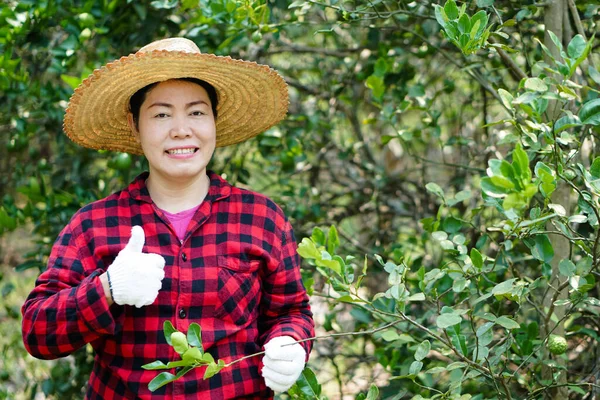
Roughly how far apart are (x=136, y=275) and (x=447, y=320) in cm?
66

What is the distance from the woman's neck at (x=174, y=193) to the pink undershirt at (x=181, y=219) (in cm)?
1

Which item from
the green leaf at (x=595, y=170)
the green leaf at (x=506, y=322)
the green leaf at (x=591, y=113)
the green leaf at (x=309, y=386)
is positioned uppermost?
the green leaf at (x=591, y=113)

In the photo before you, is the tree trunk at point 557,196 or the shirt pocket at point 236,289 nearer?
the shirt pocket at point 236,289

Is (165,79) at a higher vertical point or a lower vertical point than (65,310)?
higher

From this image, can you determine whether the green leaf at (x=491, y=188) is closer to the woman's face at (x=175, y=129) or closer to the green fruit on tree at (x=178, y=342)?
the green fruit on tree at (x=178, y=342)

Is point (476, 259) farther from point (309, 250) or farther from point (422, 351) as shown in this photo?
point (309, 250)

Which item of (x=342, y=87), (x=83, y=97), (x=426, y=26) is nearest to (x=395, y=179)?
(x=342, y=87)

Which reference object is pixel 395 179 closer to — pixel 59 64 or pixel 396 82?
pixel 396 82

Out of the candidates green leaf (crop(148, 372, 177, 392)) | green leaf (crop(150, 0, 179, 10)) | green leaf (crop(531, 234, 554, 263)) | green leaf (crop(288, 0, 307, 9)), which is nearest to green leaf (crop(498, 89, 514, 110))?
green leaf (crop(531, 234, 554, 263))

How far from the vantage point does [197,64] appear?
180cm

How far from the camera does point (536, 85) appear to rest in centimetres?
152

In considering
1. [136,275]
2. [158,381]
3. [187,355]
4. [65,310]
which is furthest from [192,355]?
[65,310]

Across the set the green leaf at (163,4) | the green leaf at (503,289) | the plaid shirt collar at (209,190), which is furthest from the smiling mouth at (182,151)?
the green leaf at (503,289)

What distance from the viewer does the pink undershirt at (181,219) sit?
1.89 m
